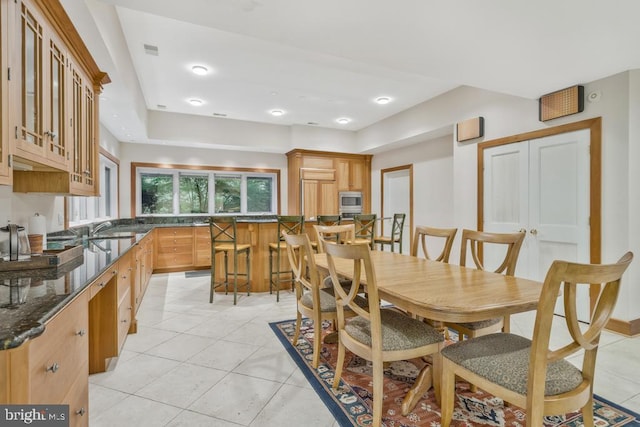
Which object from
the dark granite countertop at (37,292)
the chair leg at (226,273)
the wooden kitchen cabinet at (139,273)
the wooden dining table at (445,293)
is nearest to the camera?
the dark granite countertop at (37,292)

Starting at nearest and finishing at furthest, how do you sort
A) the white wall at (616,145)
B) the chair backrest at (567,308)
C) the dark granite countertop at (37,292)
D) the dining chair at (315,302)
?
the dark granite countertop at (37,292) → the chair backrest at (567,308) → the dining chair at (315,302) → the white wall at (616,145)

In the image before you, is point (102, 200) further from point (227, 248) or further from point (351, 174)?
point (351, 174)

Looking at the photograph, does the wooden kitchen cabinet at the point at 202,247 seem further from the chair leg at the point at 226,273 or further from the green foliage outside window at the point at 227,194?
the chair leg at the point at 226,273

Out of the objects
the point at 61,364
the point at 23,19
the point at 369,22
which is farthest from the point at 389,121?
the point at 61,364

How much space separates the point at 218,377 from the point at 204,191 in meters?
5.03

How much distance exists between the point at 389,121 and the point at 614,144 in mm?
3472

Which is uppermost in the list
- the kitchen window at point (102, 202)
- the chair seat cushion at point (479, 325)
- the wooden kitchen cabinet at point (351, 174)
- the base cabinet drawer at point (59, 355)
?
the wooden kitchen cabinet at point (351, 174)

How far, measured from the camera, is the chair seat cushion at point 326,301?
2.29 m

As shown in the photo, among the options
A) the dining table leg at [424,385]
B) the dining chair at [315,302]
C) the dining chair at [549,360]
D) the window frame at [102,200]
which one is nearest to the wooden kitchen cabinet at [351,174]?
the window frame at [102,200]

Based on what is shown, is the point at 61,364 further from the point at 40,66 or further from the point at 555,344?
the point at 555,344

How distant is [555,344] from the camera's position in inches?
107

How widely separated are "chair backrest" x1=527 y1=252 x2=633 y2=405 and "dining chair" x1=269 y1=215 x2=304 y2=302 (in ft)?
9.67

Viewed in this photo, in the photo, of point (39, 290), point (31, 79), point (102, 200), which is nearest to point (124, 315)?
point (39, 290)

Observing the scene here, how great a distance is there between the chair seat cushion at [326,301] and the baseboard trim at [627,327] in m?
2.52
